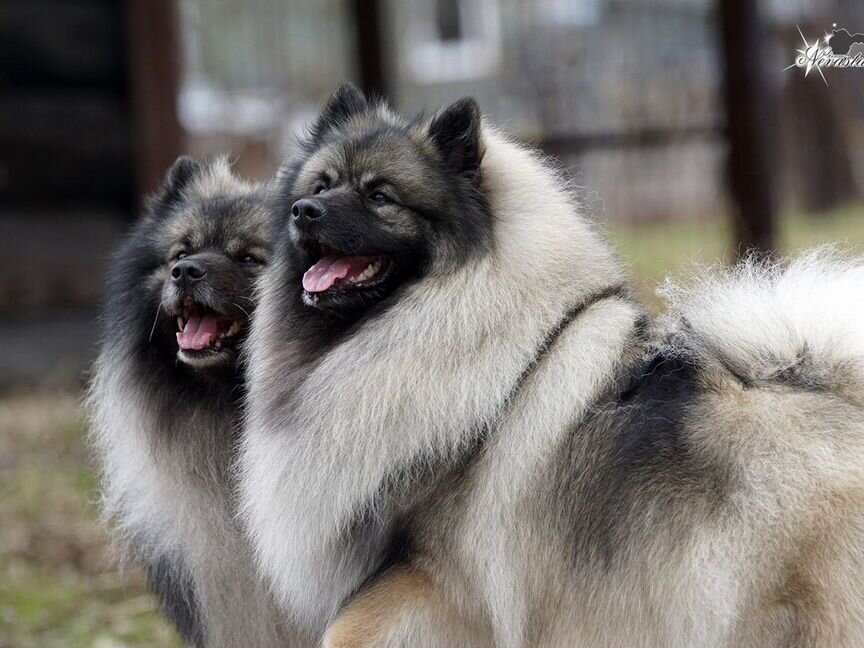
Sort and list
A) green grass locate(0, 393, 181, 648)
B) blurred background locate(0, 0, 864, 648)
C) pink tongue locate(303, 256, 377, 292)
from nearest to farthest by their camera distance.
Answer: pink tongue locate(303, 256, 377, 292)
green grass locate(0, 393, 181, 648)
blurred background locate(0, 0, 864, 648)

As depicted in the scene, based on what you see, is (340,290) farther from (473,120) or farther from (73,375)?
(73,375)

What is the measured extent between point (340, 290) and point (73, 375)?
21.3 feet

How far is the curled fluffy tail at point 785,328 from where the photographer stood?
9.39 ft

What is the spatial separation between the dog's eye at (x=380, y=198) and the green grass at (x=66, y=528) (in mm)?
918

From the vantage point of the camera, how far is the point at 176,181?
379 cm

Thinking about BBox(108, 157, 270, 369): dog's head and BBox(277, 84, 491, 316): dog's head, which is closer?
BBox(277, 84, 491, 316): dog's head

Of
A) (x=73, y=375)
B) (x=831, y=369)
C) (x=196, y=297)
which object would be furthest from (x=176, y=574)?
(x=73, y=375)

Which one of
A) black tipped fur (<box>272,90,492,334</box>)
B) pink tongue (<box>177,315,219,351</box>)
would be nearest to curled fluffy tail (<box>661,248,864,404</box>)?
black tipped fur (<box>272,90,492,334</box>)

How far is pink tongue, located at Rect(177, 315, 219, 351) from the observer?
11.3 ft

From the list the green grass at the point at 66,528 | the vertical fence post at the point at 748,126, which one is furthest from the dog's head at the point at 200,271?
the vertical fence post at the point at 748,126

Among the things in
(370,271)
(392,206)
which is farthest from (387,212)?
(370,271)

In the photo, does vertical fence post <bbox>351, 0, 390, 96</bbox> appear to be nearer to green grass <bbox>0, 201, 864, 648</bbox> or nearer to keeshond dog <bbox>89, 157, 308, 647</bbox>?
green grass <bbox>0, 201, 864, 648</bbox>

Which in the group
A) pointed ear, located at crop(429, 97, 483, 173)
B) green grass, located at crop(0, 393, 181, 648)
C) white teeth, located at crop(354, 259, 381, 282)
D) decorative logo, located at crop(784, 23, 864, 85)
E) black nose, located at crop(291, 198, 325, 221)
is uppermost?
decorative logo, located at crop(784, 23, 864, 85)

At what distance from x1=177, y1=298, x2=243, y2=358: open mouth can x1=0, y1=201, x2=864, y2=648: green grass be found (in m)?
1.21
